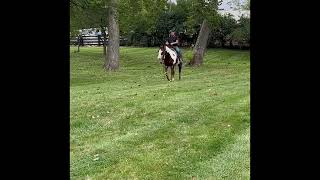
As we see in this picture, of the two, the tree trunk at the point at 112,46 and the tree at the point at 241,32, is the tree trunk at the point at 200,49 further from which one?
the tree at the point at 241,32

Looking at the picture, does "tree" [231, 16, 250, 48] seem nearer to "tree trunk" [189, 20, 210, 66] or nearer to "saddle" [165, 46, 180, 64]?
"tree trunk" [189, 20, 210, 66]

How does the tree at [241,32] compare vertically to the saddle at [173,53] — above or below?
above

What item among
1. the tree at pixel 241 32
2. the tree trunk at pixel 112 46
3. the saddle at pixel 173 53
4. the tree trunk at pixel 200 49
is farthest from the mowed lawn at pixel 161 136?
the tree at pixel 241 32

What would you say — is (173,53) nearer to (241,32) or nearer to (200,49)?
(200,49)

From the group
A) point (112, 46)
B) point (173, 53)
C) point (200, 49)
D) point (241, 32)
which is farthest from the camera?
point (241, 32)

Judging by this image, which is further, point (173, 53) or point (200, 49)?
point (200, 49)

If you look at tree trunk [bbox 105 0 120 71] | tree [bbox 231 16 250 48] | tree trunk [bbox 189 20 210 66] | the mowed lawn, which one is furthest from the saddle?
tree [bbox 231 16 250 48]

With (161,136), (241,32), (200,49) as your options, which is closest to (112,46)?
(200,49)

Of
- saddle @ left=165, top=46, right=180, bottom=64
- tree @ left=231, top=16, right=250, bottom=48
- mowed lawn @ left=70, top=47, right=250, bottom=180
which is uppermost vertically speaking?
tree @ left=231, top=16, right=250, bottom=48

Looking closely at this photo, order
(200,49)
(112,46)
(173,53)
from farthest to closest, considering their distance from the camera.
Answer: (200,49) → (112,46) → (173,53)
